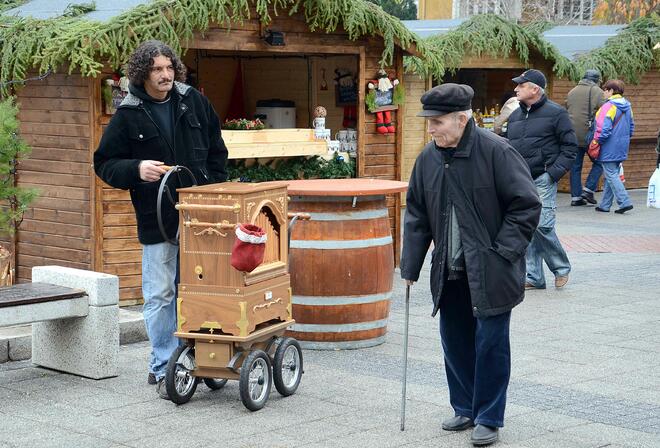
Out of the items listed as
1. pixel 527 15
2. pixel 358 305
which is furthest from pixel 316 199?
pixel 527 15

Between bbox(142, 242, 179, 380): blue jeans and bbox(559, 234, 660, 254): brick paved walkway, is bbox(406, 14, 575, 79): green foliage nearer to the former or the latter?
bbox(559, 234, 660, 254): brick paved walkway

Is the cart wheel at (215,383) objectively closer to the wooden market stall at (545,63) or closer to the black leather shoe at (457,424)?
the black leather shoe at (457,424)

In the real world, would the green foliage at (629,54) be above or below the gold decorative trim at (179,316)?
above

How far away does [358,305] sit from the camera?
767cm

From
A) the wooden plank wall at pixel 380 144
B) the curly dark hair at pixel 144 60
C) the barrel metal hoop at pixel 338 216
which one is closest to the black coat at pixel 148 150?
the curly dark hair at pixel 144 60

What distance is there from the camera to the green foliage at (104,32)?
8578mm

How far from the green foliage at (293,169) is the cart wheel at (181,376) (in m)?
3.97

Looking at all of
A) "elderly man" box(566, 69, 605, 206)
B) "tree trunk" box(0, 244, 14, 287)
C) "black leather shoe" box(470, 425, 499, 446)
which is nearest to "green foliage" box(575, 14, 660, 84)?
"elderly man" box(566, 69, 605, 206)

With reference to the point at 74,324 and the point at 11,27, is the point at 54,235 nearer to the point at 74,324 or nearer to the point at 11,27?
the point at 11,27

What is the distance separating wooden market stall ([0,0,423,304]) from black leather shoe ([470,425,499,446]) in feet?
14.2

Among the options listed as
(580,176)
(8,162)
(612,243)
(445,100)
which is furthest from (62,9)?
(580,176)

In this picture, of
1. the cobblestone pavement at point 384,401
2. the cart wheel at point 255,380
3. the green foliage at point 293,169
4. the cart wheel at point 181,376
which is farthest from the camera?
the green foliage at point 293,169

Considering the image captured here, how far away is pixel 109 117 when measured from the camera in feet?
29.6

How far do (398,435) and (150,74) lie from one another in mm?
2379
